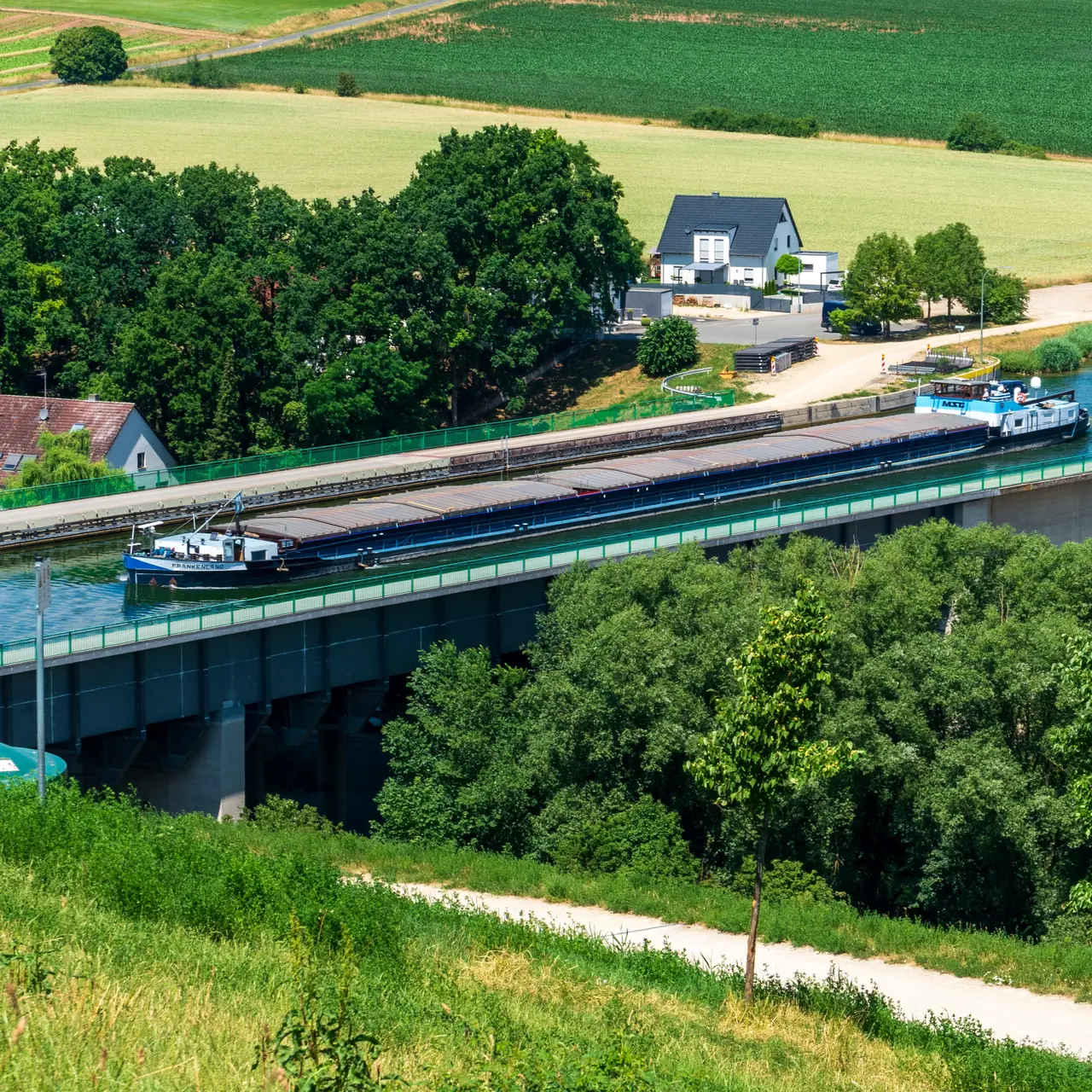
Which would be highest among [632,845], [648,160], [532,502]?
[648,160]

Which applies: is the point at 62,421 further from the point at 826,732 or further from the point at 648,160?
the point at 648,160

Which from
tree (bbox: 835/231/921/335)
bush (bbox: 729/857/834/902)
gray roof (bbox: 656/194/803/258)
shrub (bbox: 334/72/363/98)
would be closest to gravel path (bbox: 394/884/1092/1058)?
bush (bbox: 729/857/834/902)

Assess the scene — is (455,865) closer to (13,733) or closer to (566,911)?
(566,911)

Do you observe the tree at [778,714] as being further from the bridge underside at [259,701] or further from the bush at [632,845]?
the bridge underside at [259,701]

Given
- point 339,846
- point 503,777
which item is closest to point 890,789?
point 503,777

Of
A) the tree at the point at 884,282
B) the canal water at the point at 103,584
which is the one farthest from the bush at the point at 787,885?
the tree at the point at 884,282

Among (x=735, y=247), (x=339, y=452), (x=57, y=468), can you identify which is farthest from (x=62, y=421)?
(x=735, y=247)
